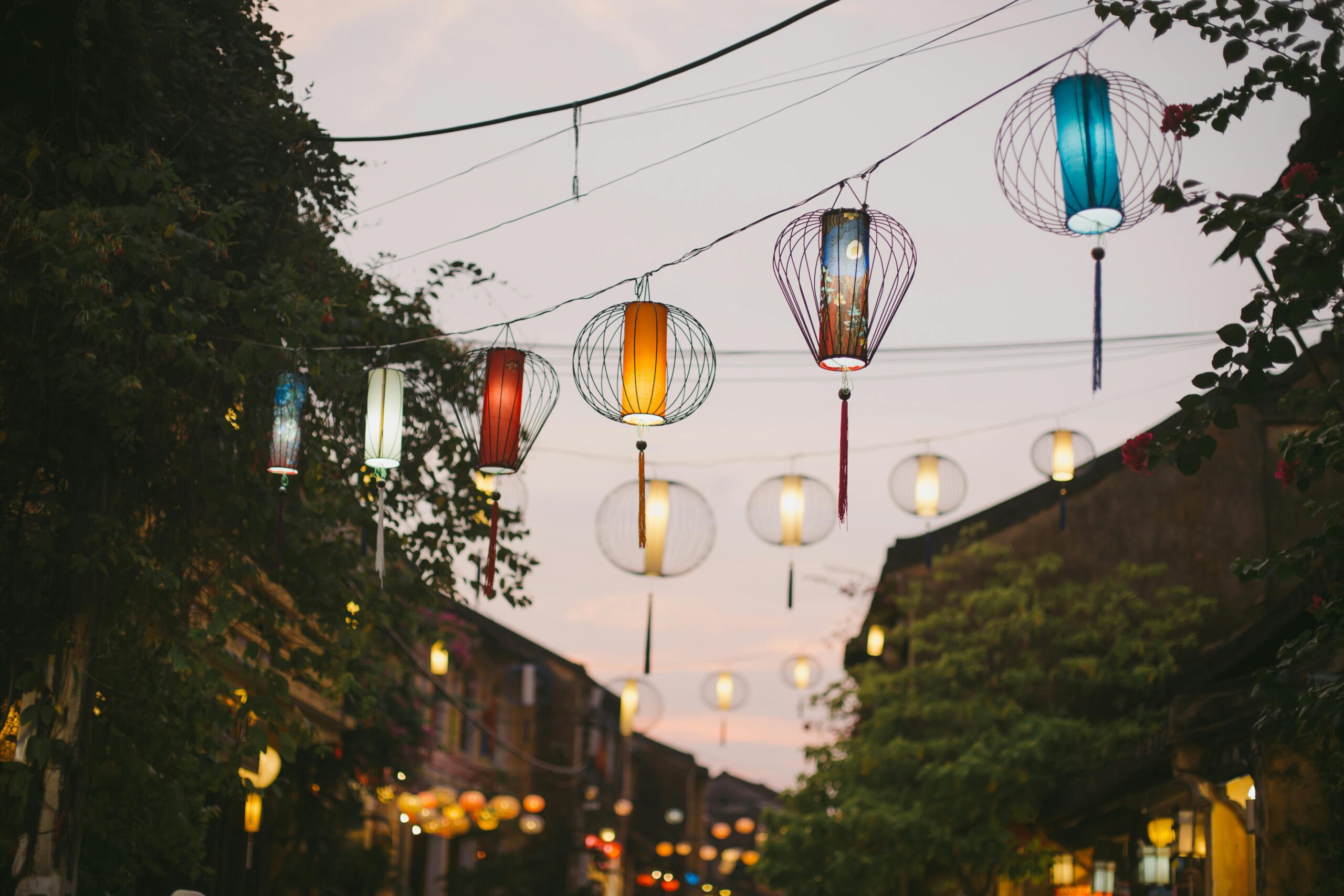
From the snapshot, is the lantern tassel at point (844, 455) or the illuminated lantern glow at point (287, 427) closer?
the lantern tassel at point (844, 455)

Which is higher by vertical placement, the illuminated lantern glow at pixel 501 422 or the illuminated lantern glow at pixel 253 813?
the illuminated lantern glow at pixel 501 422

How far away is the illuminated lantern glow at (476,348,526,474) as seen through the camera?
7648mm

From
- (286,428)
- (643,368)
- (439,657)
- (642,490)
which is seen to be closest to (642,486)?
(642,490)

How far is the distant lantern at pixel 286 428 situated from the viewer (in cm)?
806

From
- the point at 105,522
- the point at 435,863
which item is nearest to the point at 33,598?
the point at 105,522

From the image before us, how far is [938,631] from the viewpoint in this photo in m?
16.9

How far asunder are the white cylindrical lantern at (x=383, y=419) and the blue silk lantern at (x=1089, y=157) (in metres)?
4.27

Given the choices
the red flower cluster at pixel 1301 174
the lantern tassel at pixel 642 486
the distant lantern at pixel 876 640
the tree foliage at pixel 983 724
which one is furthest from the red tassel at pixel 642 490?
the distant lantern at pixel 876 640

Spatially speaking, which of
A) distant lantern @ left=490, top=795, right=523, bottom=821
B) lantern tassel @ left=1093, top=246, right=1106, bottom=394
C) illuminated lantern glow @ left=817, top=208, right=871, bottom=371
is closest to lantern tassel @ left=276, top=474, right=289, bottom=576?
illuminated lantern glow @ left=817, top=208, right=871, bottom=371

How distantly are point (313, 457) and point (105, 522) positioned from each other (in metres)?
1.35

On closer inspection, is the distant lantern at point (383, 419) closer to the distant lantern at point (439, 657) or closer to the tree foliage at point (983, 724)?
the distant lantern at point (439, 657)

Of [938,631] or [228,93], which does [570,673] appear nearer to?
[938,631]

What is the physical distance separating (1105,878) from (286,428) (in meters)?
10.3

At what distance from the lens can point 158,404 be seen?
827cm
